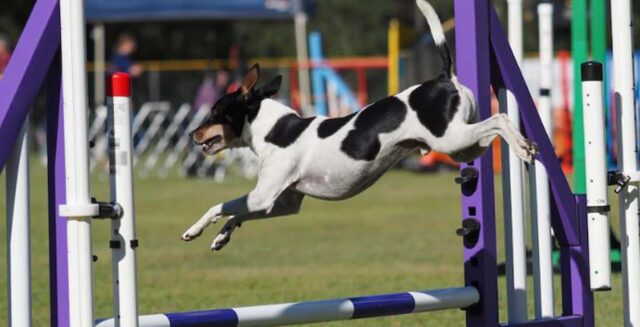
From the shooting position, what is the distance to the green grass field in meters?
8.96

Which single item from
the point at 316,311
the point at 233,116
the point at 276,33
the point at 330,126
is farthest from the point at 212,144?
the point at 276,33

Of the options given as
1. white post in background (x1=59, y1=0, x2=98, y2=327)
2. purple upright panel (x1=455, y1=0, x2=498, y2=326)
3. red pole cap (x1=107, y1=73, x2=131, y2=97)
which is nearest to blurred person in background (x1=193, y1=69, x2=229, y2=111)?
purple upright panel (x1=455, y1=0, x2=498, y2=326)

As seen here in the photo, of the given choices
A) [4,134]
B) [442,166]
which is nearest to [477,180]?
[4,134]

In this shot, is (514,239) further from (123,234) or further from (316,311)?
(123,234)

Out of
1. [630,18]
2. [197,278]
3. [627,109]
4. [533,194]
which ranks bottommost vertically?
[197,278]

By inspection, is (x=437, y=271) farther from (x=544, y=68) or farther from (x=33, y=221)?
(x=33, y=221)

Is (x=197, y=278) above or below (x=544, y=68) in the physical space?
below

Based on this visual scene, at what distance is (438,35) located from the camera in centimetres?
504

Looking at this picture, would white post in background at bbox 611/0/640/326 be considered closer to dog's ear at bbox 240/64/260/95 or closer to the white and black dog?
the white and black dog

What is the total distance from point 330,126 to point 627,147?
1661 mm

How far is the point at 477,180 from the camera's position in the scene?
5453 millimetres

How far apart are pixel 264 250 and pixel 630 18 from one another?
7020 millimetres

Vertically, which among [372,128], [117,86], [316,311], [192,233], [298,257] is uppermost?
[117,86]

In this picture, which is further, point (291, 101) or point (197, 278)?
point (291, 101)
